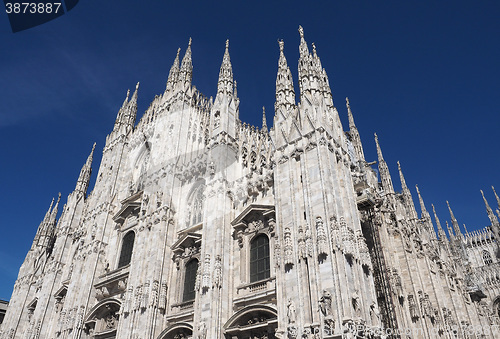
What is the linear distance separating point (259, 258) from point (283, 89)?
33.4ft

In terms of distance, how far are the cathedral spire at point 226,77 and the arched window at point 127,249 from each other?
12.4 m

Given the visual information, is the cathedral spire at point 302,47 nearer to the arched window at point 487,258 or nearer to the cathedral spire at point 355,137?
the cathedral spire at point 355,137

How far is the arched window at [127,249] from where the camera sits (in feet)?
87.4

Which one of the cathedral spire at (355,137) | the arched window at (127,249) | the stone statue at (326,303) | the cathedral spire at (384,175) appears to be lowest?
the stone statue at (326,303)

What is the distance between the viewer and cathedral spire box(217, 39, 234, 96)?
2784cm

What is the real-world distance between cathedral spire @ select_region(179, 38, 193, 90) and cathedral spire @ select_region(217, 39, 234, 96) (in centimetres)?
429

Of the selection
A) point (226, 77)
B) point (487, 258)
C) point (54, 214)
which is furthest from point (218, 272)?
A: point (487, 258)

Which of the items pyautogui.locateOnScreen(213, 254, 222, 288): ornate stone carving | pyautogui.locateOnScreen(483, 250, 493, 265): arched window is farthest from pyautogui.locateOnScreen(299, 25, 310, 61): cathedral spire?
pyautogui.locateOnScreen(483, 250, 493, 265): arched window

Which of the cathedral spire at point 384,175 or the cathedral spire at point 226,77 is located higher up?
the cathedral spire at point 226,77

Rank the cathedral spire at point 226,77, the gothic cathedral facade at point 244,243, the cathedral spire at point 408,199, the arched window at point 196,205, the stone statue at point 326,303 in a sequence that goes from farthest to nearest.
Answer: the cathedral spire at point 408,199
the cathedral spire at point 226,77
the arched window at point 196,205
the gothic cathedral facade at point 244,243
the stone statue at point 326,303

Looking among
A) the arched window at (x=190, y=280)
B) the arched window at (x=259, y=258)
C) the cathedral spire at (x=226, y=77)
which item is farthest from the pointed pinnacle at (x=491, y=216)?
the arched window at (x=190, y=280)

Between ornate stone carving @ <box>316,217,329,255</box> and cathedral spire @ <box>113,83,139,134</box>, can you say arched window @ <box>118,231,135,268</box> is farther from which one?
ornate stone carving @ <box>316,217,329,255</box>

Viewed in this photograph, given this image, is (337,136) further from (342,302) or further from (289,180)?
(342,302)

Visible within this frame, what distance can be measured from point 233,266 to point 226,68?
16.2 meters
